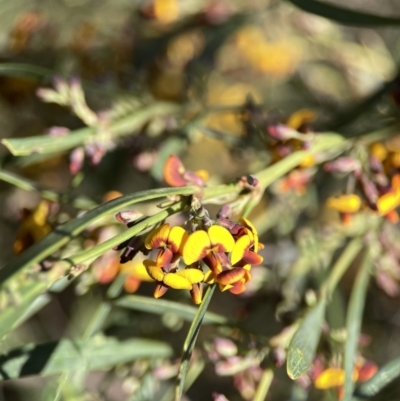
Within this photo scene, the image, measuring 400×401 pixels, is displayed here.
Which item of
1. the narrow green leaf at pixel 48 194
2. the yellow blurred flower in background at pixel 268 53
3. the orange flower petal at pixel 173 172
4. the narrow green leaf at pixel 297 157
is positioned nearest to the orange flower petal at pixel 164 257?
the orange flower petal at pixel 173 172

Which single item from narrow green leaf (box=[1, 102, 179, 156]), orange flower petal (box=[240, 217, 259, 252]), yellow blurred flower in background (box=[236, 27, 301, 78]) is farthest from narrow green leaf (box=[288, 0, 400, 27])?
yellow blurred flower in background (box=[236, 27, 301, 78])

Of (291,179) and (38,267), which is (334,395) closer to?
(291,179)

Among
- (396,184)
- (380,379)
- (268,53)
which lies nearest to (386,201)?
(396,184)

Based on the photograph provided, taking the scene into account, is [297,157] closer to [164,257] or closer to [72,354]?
[164,257]

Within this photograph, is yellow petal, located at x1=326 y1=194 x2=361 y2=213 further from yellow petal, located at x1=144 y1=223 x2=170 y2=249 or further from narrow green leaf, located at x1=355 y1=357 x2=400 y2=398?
yellow petal, located at x1=144 y1=223 x2=170 y2=249

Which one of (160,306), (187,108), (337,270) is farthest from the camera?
(187,108)

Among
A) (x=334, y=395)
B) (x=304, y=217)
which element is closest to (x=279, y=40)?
(x=304, y=217)
